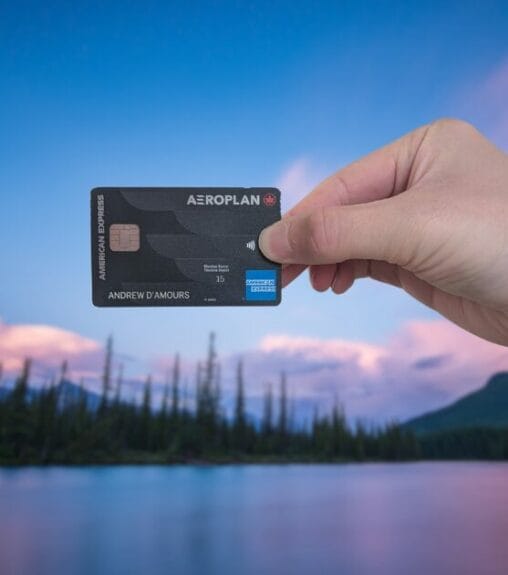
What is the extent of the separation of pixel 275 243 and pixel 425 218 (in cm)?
78

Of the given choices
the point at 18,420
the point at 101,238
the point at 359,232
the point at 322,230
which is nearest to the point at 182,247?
the point at 101,238

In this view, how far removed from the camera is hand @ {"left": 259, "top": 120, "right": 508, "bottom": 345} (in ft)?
9.68

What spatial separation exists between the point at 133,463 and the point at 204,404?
9.66 ft

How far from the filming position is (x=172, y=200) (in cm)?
365

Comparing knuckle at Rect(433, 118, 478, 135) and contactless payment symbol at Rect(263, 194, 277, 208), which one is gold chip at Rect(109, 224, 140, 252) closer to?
contactless payment symbol at Rect(263, 194, 277, 208)

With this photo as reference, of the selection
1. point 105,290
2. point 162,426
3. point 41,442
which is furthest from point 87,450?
point 105,290

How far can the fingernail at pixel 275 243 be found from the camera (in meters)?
3.39

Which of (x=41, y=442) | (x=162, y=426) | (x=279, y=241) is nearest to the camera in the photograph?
(x=279, y=241)

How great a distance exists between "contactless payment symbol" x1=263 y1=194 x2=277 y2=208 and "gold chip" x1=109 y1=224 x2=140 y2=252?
0.66 meters

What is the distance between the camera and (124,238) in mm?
3648

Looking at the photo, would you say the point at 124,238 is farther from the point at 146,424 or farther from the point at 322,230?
the point at 146,424

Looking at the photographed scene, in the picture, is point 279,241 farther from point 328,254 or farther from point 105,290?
point 105,290

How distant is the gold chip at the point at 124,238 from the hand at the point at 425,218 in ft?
2.10

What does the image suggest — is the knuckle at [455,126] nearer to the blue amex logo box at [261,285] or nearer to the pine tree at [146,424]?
the blue amex logo box at [261,285]
